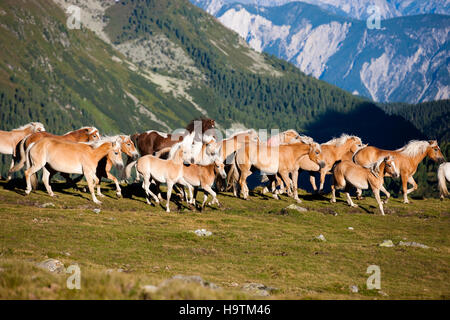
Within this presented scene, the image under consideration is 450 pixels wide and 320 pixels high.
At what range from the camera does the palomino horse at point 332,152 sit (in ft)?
124

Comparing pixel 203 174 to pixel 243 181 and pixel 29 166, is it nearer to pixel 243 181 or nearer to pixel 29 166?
pixel 243 181

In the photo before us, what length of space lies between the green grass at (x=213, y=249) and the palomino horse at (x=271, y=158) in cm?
244

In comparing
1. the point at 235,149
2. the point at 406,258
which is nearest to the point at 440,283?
the point at 406,258

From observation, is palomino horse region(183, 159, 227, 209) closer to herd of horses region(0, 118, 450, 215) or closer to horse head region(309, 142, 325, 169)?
herd of horses region(0, 118, 450, 215)

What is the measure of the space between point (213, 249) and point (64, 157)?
37.0 feet

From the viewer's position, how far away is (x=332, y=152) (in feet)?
128

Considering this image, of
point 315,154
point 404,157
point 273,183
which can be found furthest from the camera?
point 404,157

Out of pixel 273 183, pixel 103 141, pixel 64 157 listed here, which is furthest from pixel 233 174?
pixel 64 157

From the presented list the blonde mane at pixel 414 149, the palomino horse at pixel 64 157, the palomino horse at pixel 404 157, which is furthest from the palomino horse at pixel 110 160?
the blonde mane at pixel 414 149

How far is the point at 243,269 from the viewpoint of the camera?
62.4 ft

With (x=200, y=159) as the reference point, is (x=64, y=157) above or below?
above

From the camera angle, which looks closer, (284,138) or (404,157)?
(404,157)
